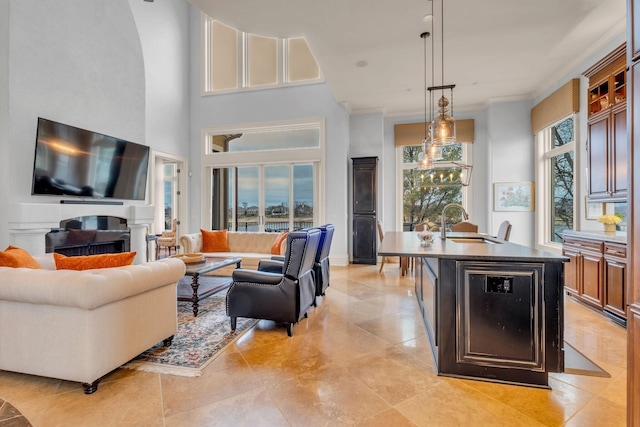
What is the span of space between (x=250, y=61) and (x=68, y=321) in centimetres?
703

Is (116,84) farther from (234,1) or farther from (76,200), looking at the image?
(234,1)

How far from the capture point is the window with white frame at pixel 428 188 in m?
7.08

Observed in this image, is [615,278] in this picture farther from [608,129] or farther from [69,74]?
[69,74]

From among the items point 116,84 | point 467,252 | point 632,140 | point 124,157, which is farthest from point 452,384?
point 116,84

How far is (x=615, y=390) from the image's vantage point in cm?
207

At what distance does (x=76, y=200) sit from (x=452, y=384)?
18.5ft

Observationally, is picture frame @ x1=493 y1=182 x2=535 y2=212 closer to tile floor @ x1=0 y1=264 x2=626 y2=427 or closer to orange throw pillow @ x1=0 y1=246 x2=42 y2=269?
tile floor @ x1=0 y1=264 x2=626 y2=427

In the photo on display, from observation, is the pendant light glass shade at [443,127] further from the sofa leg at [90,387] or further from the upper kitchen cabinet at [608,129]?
the sofa leg at [90,387]

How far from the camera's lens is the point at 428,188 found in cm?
724

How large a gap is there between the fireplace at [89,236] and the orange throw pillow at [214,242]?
1357mm

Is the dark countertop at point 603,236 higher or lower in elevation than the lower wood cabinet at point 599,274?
higher

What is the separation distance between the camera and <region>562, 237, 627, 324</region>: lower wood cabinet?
3191 mm

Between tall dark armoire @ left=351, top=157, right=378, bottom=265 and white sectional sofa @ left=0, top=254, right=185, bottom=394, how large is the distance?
5023 millimetres

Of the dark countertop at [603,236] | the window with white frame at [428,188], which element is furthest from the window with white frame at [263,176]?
the dark countertop at [603,236]
